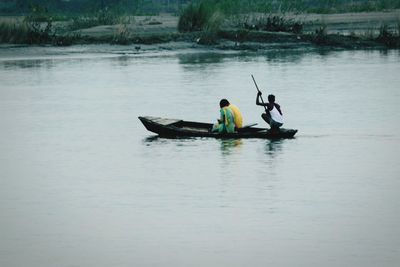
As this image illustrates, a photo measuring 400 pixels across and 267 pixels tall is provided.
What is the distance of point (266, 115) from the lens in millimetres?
23516

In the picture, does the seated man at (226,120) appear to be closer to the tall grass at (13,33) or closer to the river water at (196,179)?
the river water at (196,179)

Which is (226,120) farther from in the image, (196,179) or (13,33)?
(13,33)

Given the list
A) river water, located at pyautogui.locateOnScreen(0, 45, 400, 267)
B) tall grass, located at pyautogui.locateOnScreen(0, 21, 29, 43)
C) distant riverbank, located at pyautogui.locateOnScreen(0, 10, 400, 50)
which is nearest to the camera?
river water, located at pyautogui.locateOnScreen(0, 45, 400, 267)

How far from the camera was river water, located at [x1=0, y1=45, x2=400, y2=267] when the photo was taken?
1493cm

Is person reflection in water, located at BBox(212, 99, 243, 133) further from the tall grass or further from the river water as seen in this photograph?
the tall grass

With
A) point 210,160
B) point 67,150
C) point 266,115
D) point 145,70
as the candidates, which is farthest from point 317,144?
point 145,70

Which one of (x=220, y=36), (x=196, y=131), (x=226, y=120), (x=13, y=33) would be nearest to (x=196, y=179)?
(x=226, y=120)

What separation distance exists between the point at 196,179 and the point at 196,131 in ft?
12.5

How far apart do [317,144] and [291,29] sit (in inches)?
1198

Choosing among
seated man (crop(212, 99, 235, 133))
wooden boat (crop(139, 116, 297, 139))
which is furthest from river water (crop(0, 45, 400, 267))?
seated man (crop(212, 99, 235, 133))

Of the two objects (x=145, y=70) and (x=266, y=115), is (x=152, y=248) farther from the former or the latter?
(x=145, y=70)

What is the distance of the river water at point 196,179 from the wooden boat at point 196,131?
0.70 ft

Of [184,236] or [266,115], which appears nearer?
[184,236]

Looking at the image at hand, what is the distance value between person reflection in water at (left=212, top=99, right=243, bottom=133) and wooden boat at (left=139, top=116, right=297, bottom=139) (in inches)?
4.3
